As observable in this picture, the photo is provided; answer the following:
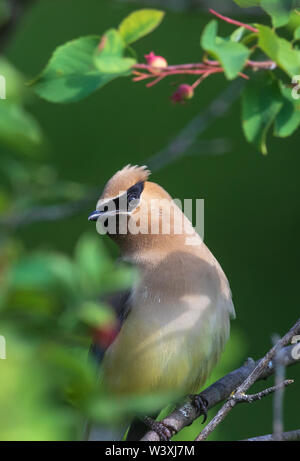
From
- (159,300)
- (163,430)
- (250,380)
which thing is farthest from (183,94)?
(163,430)

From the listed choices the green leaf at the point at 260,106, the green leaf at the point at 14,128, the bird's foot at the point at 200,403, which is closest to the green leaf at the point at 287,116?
the green leaf at the point at 260,106

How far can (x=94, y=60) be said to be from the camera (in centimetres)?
156

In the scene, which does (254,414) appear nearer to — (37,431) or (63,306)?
(63,306)

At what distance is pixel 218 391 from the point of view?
2496 mm

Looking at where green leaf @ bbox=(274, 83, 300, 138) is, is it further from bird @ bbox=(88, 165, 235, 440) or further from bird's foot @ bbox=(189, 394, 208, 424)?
bird's foot @ bbox=(189, 394, 208, 424)

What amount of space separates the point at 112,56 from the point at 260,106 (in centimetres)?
41

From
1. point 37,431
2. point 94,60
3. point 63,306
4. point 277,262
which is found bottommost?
point 37,431

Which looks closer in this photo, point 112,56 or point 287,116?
point 112,56

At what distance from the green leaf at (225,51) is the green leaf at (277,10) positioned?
0.38ft

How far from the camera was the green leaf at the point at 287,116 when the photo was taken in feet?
5.95

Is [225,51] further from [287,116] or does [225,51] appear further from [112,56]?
[287,116]

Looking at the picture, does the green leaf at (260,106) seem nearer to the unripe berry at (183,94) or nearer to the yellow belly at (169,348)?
the unripe berry at (183,94)
